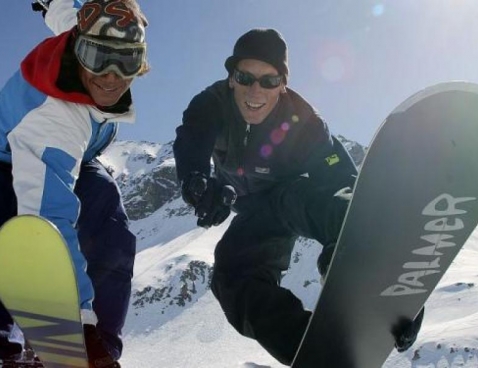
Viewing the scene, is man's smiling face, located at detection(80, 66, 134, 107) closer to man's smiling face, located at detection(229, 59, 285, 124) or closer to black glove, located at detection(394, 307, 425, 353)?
man's smiling face, located at detection(229, 59, 285, 124)

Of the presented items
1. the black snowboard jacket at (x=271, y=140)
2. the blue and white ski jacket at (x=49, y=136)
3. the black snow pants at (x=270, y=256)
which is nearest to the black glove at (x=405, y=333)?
the black snow pants at (x=270, y=256)

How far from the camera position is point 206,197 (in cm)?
425

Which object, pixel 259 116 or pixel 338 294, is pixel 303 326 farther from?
pixel 259 116

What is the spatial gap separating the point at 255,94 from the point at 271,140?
0.48 metres

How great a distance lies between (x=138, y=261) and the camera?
154m

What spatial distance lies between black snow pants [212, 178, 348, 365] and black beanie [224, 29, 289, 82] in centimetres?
108

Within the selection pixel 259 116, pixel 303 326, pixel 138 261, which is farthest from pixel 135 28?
pixel 138 261

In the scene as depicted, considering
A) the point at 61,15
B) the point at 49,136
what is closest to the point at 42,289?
the point at 49,136

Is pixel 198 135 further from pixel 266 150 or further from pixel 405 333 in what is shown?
pixel 405 333

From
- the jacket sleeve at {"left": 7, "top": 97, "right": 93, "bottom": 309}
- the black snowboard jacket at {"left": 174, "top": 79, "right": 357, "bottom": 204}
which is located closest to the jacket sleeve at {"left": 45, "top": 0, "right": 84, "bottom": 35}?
the black snowboard jacket at {"left": 174, "top": 79, "right": 357, "bottom": 204}

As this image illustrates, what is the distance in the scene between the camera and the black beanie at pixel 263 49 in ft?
16.1

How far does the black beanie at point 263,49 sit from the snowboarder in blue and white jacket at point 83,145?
1.01m

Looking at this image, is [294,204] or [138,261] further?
[138,261]

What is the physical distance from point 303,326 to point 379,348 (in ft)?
1.81
